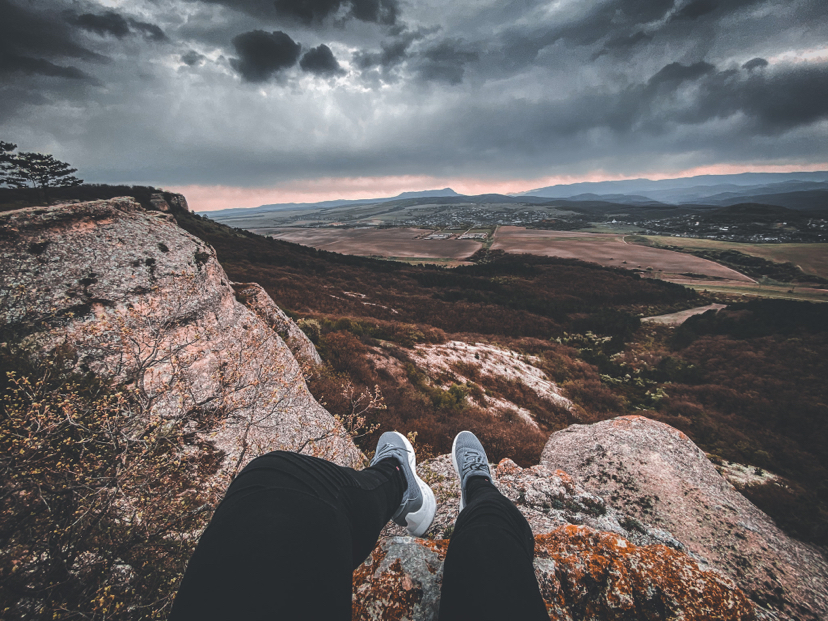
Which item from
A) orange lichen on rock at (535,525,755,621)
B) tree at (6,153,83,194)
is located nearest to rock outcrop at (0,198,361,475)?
orange lichen on rock at (535,525,755,621)

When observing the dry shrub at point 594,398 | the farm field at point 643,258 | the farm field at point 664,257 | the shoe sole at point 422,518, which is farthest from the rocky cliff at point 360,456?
the farm field at point 643,258

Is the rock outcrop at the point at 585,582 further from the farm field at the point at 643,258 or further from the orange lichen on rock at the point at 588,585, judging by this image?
the farm field at the point at 643,258

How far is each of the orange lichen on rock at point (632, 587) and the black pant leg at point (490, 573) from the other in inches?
19.7

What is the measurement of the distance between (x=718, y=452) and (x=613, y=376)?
917 centimetres

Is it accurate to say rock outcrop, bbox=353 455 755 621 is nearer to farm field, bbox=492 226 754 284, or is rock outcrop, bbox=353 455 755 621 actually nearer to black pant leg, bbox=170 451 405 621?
black pant leg, bbox=170 451 405 621

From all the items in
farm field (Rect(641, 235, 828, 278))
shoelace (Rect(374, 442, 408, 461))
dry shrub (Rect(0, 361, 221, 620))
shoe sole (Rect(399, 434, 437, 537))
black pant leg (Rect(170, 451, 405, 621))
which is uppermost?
black pant leg (Rect(170, 451, 405, 621))

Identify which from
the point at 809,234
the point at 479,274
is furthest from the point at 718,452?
the point at 809,234

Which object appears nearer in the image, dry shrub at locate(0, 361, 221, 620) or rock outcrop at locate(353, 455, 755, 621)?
dry shrub at locate(0, 361, 221, 620)

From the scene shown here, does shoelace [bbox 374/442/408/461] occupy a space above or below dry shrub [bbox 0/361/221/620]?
below

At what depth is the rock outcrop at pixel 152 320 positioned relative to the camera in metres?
4.74

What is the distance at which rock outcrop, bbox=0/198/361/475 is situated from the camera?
4.74 meters

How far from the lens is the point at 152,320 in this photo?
5137mm

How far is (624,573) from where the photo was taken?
2.72m

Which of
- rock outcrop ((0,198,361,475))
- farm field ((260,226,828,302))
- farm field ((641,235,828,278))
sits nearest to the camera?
rock outcrop ((0,198,361,475))
